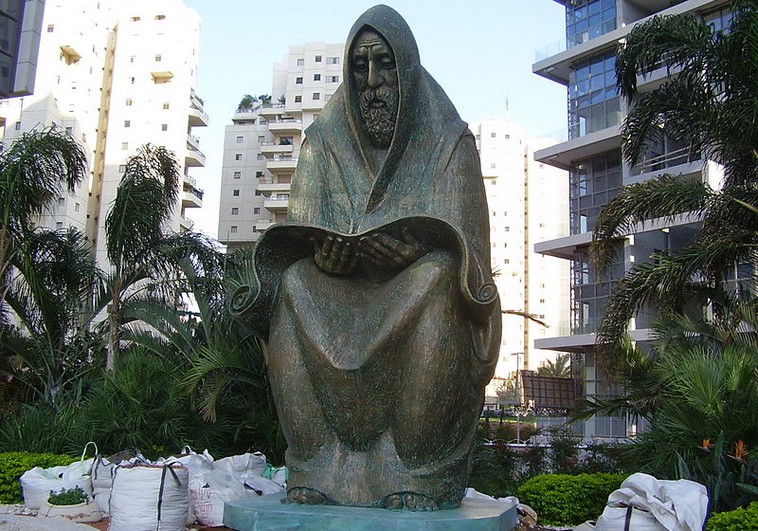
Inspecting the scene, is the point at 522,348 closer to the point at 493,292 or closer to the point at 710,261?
the point at 710,261

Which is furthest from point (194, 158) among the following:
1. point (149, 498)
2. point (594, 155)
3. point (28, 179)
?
point (149, 498)

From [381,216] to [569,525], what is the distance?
18.1 feet

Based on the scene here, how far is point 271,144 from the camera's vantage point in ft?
212

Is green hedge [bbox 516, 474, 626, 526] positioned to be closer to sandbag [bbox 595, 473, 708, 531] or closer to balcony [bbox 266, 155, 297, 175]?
sandbag [bbox 595, 473, 708, 531]

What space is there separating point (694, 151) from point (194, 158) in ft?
158

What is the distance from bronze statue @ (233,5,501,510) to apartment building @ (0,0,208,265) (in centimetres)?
4893

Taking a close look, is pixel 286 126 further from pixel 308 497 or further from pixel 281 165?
pixel 308 497

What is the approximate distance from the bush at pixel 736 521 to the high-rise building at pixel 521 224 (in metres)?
72.2

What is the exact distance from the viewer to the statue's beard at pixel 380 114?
4.36 meters

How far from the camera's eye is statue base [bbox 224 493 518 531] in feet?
11.1

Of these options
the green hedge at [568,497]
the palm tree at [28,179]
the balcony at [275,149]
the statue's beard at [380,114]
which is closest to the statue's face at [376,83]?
the statue's beard at [380,114]

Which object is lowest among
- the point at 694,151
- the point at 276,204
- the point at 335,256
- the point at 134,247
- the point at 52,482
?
the point at 52,482

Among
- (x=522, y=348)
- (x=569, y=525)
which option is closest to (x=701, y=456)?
(x=569, y=525)

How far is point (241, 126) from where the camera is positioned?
2667 inches
